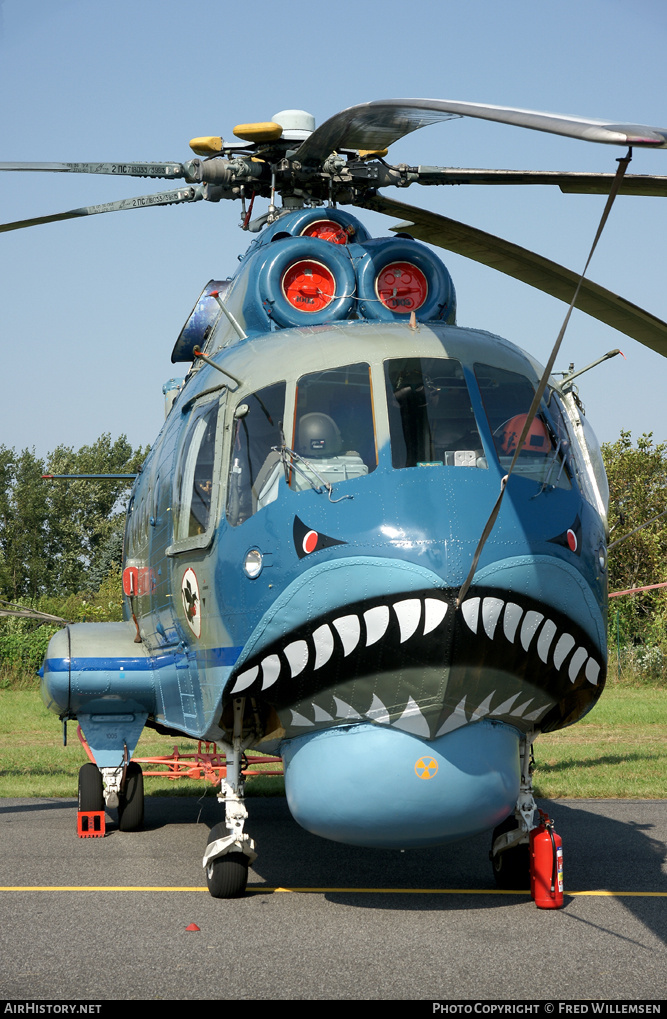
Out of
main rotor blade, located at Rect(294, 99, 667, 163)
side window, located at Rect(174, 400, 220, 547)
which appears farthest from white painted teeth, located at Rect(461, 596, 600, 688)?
main rotor blade, located at Rect(294, 99, 667, 163)

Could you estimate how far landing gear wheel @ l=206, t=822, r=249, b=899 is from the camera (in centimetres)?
635

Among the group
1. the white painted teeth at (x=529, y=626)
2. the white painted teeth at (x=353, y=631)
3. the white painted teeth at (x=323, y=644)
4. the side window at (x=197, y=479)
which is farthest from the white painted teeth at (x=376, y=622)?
the side window at (x=197, y=479)

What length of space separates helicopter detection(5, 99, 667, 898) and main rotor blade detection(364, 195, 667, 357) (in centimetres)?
3

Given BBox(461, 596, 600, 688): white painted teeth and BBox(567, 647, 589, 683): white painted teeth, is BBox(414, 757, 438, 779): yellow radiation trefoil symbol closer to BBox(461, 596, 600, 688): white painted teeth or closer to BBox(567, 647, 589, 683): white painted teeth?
BBox(461, 596, 600, 688): white painted teeth

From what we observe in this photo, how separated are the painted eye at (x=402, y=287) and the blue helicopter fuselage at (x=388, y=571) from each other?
81 cm

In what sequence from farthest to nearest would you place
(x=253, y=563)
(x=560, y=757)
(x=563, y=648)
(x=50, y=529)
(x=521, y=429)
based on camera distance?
1. (x=50, y=529)
2. (x=560, y=757)
3. (x=521, y=429)
4. (x=253, y=563)
5. (x=563, y=648)

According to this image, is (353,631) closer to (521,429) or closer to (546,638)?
(546,638)

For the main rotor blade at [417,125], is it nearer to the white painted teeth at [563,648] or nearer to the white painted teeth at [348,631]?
the white painted teeth at [348,631]

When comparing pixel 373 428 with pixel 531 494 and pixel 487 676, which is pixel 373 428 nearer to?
pixel 531 494

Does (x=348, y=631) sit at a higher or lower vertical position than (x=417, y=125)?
lower

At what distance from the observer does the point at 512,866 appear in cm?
667

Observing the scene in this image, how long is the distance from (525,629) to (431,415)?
129cm

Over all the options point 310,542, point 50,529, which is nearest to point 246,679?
point 310,542
